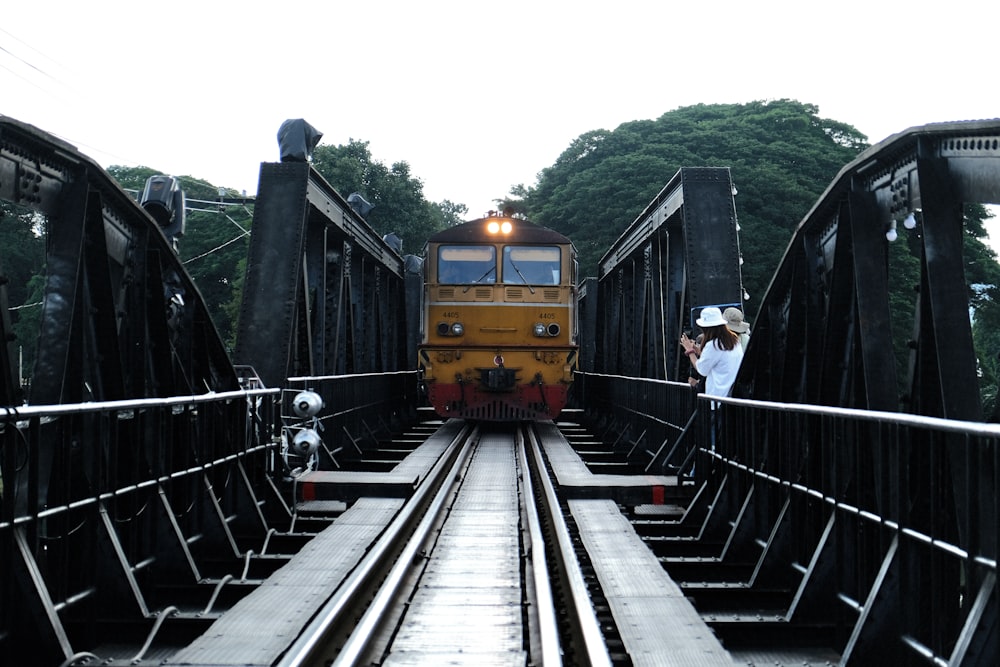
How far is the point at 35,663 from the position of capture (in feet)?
15.2

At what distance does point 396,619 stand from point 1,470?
7.91 ft

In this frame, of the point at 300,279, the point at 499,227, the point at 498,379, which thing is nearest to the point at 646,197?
the point at 499,227

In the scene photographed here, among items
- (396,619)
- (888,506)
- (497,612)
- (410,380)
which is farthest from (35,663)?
(410,380)

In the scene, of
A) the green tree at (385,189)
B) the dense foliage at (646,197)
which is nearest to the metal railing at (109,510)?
the dense foliage at (646,197)

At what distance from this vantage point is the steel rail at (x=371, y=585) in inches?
196

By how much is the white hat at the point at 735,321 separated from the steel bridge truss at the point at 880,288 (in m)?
1.41

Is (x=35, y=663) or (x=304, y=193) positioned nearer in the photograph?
(x=35, y=663)

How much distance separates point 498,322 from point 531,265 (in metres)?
1.31

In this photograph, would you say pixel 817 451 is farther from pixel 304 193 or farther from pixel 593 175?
pixel 593 175

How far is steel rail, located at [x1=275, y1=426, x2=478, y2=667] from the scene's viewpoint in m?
4.98

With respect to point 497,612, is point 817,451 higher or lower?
higher

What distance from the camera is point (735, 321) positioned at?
33.3ft

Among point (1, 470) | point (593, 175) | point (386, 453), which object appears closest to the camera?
point (1, 470)

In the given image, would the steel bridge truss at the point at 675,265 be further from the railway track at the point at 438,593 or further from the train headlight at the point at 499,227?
the railway track at the point at 438,593
